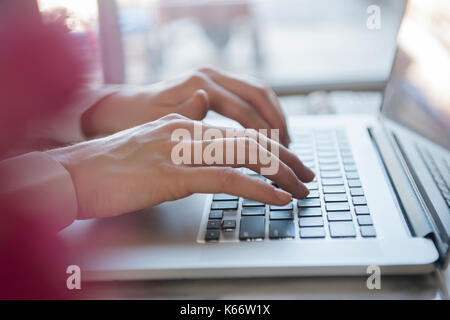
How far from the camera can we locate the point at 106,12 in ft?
3.25

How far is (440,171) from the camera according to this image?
1.48 feet

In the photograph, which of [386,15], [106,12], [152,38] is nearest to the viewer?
[106,12]

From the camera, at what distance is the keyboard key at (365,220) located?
0.43 m

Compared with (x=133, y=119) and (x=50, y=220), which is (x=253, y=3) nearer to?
(x=133, y=119)

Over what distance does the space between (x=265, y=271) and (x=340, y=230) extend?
101 mm

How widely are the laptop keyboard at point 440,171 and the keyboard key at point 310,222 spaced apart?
0.13 meters

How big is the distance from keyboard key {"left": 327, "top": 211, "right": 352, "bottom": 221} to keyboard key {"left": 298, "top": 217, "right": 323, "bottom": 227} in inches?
0.5

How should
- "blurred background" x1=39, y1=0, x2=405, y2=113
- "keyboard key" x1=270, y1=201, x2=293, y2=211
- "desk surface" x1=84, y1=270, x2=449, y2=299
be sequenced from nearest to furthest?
"desk surface" x1=84, y1=270, x2=449, y2=299
"keyboard key" x1=270, y1=201, x2=293, y2=211
"blurred background" x1=39, y1=0, x2=405, y2=113

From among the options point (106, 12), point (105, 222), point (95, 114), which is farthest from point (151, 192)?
point (106, 12)

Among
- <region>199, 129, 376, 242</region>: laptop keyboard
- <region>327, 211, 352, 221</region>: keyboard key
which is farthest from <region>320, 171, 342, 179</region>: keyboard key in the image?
<region>327, 211, 352, 221</region>: keyboard key

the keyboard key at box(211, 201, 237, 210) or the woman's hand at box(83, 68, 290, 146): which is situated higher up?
the woman's hand at box(83, 68, 290, 146)

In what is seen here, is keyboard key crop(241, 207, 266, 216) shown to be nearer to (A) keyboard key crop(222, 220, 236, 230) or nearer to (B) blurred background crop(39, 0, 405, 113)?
(A) keyboard key crop(222, 220, 236, 230)

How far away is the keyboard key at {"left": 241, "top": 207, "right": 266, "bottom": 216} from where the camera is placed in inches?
17.8

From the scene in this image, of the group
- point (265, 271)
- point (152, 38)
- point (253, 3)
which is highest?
point (253, 3)
